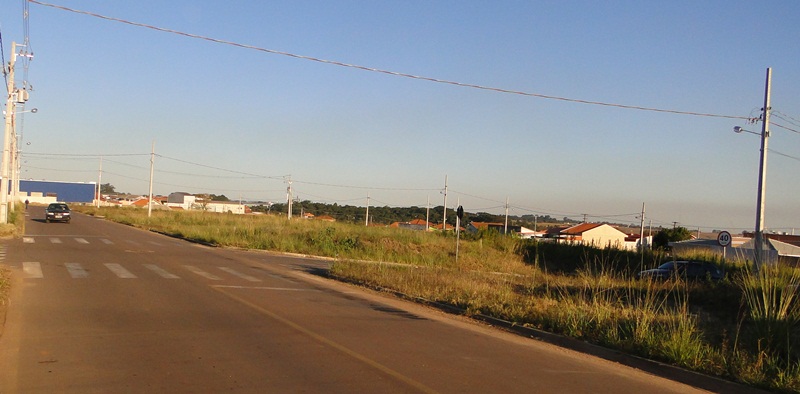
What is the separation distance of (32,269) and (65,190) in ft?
551

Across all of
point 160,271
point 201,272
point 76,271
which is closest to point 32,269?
point 76,271

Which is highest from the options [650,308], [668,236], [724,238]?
[724,238]

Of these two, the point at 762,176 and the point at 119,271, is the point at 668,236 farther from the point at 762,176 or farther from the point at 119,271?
the point at 119,271

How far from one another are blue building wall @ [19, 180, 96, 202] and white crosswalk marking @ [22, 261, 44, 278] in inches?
6471

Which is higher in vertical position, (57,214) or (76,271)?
(76,271)

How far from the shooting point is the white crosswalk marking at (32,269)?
1831 cm

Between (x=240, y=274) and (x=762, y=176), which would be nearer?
(x=240, y=274)

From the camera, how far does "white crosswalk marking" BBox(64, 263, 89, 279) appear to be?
60.8 ft

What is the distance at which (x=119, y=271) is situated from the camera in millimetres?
20250

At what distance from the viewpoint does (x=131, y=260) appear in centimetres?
2452

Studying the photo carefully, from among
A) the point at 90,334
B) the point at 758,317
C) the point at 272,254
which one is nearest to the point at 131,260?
the point at 272,254

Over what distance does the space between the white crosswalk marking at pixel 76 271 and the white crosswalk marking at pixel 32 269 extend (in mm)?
769

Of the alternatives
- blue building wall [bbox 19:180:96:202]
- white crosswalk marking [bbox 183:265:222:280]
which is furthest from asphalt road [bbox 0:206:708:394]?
blue building wall [bbox 19:180:96:202]

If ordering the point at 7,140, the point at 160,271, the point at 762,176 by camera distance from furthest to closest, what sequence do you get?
the point at 7,140 < the point at 762,176 < the point at 160,271
